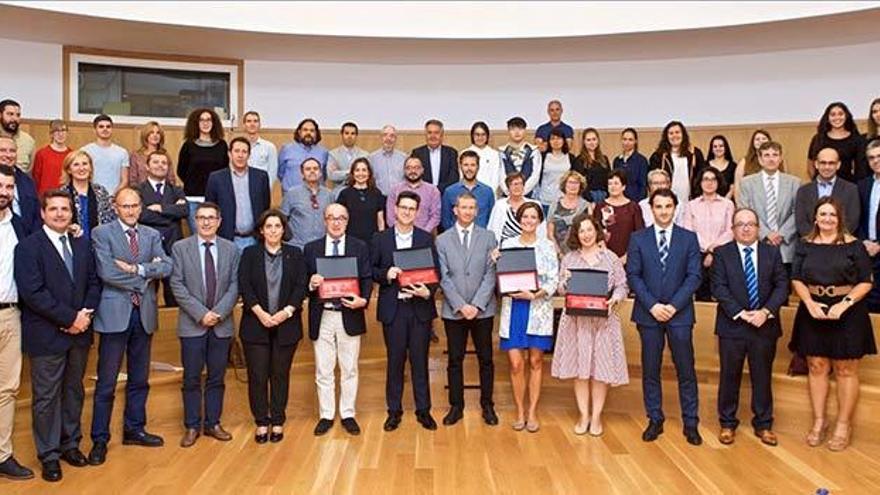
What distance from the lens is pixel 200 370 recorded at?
187 inches

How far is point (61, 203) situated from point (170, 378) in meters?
1.56

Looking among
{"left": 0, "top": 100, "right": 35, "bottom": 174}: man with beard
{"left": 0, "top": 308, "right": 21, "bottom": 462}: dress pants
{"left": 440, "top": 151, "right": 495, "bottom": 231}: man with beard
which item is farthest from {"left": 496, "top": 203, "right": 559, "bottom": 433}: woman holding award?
{"left": 0, "top": 100, "right": 35, "bottom": 174}: man with beard

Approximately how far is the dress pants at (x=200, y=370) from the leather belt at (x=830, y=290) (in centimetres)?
362

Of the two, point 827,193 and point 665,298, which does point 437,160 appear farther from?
point 827,193

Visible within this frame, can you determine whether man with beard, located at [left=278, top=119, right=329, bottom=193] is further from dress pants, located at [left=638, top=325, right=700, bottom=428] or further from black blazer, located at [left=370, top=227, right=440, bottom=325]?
dress pants, located at [left=638, top=325, right=700, bottom=428]

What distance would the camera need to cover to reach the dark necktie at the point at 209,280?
4.72 metres

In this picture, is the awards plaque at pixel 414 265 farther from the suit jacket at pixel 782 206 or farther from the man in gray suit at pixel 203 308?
the suit jacket at pixel 782 206

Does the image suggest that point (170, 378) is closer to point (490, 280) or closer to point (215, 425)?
point (215, 425)

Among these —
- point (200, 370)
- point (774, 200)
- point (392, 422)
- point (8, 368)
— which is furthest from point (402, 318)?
point (774, 200)

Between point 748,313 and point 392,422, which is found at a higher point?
point 748,313

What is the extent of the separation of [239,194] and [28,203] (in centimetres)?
141

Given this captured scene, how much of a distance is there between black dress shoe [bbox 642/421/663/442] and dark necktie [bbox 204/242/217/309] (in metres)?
2.86

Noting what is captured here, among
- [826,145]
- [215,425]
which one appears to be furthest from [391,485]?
[826,145]

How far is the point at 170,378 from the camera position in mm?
5180
